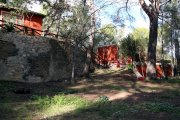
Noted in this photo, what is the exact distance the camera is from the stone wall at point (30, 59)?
2517cm

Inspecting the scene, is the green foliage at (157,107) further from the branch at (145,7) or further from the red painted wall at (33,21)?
the red painted wall at (33,21)

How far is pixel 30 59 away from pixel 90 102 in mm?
9648


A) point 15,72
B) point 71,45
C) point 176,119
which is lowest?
point 176,119

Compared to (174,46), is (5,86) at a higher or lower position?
lower

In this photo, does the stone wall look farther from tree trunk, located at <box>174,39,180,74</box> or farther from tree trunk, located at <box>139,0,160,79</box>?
tree trunk, located at <box>174,39,180,74</box>

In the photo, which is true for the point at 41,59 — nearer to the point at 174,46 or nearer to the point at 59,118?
the point at 59,118

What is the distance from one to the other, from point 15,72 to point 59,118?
11.8 meters

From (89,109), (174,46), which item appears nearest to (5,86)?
(89,109)

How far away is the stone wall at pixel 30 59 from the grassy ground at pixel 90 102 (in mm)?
1553

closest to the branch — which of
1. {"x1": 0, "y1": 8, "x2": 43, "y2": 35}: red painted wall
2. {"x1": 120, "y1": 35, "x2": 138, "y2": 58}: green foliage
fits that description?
{"x1": 120, "y1": 35, "x2": 138, "y2": 58}: green foliage

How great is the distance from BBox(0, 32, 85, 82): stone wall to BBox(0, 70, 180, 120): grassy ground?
5.10 ft

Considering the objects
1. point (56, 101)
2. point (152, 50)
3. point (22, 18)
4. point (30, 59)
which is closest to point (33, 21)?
point (22, 18)

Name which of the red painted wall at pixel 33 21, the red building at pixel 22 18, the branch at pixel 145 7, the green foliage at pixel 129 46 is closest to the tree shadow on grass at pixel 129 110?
the branch at pixel 145 7

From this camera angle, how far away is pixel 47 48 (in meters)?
27.6
